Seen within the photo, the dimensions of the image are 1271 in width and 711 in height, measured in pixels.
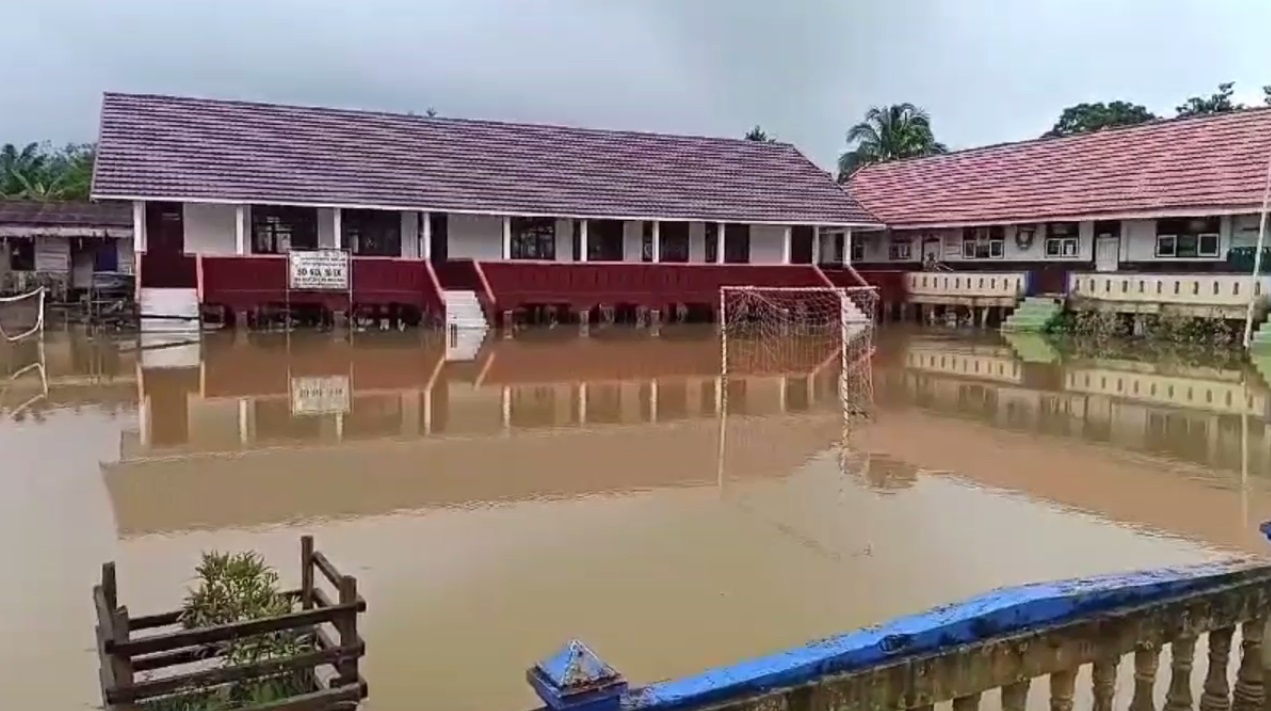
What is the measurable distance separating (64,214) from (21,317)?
612cm

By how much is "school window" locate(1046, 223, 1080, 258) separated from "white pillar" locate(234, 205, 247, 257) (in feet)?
66.1

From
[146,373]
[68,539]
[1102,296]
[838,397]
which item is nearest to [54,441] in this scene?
[68,539]

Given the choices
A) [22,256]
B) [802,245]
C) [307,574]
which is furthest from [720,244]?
[307,574]

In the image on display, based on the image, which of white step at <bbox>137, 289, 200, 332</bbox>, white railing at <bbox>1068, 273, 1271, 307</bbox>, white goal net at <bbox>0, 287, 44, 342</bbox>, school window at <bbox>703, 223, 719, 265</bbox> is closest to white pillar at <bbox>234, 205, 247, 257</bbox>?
white step at <bbox>137, 289, 200, 332</bbox>

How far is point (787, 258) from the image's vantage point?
3053 cm

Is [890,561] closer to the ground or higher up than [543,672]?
closer to the ground

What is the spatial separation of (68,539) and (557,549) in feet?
10.4

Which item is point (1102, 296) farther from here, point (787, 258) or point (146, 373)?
point (146, 373)

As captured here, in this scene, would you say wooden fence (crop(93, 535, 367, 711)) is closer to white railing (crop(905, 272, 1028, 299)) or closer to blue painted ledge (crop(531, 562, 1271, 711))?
blue painted ledge (crop(531, 562, 1271, 711))

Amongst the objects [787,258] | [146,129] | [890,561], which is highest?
[146,129]

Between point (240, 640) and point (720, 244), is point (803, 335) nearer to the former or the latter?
point (720, 244)

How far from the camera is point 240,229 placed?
935 inches

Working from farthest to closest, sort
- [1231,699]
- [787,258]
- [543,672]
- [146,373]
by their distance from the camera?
[787,258] → [146,373] → [1231,699] → [543,672]

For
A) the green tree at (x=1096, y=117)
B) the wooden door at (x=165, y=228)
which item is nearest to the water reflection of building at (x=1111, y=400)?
the wooden door at (x=165, y=228)
